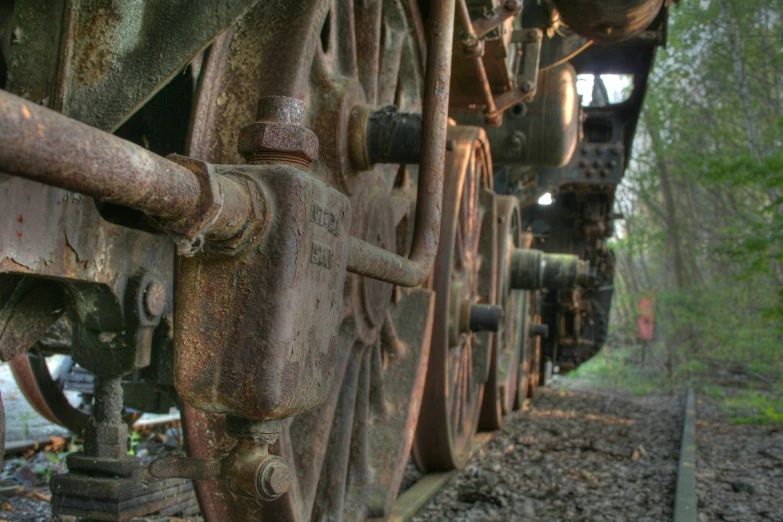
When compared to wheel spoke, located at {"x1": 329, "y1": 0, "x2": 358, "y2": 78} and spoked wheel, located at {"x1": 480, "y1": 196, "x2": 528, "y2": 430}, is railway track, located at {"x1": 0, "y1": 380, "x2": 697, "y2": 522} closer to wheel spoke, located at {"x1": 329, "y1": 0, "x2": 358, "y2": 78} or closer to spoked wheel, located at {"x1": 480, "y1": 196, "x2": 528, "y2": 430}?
spoked wheel, located at {"x1": 480, "y1": 196, "x2": 528, "y2": 430}

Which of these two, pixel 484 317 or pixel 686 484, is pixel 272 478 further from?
pixel 686 484

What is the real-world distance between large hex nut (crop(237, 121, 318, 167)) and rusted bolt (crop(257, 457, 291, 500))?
47cm

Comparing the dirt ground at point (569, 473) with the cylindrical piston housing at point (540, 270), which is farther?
the cylindrical piston housing at point (540, 270)

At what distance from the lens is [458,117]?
4.41 meters

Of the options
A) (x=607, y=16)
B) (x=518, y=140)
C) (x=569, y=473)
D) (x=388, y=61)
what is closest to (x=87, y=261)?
(x=388, y=61)

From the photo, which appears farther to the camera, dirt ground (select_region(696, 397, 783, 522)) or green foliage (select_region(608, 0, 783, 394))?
green foliage (select_region(608, 0, 783, 394))

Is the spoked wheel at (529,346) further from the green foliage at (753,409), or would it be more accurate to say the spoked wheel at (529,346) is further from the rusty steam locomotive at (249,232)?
the rusty steam locomotive at (249,232)

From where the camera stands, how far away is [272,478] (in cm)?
114

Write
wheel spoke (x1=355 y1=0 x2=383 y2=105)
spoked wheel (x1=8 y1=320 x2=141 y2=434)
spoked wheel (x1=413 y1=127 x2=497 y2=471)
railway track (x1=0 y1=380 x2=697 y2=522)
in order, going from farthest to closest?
spoked wheel (x1=8 y1=320 x2=141 y2=434) < spoked wheel (x1=413 y1=127 x2=497 y2=471) < railway track (x1=0 y1=380 x2=697 y2=522) < wheel spoke (x1=355 y1=0 x2=383 y2=105)

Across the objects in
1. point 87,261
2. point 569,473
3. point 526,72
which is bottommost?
point 569,473

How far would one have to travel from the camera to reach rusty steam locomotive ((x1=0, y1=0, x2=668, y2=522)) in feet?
3.57

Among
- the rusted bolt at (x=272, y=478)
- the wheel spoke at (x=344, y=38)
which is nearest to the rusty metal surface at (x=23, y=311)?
the rusted bolt at (x=272, y=478)

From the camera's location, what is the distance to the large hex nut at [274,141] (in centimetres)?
116

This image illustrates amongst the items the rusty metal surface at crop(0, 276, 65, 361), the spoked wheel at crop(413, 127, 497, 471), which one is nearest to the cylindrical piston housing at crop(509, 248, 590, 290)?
the spoked wheel at crop(413, 127, 497, 471)
